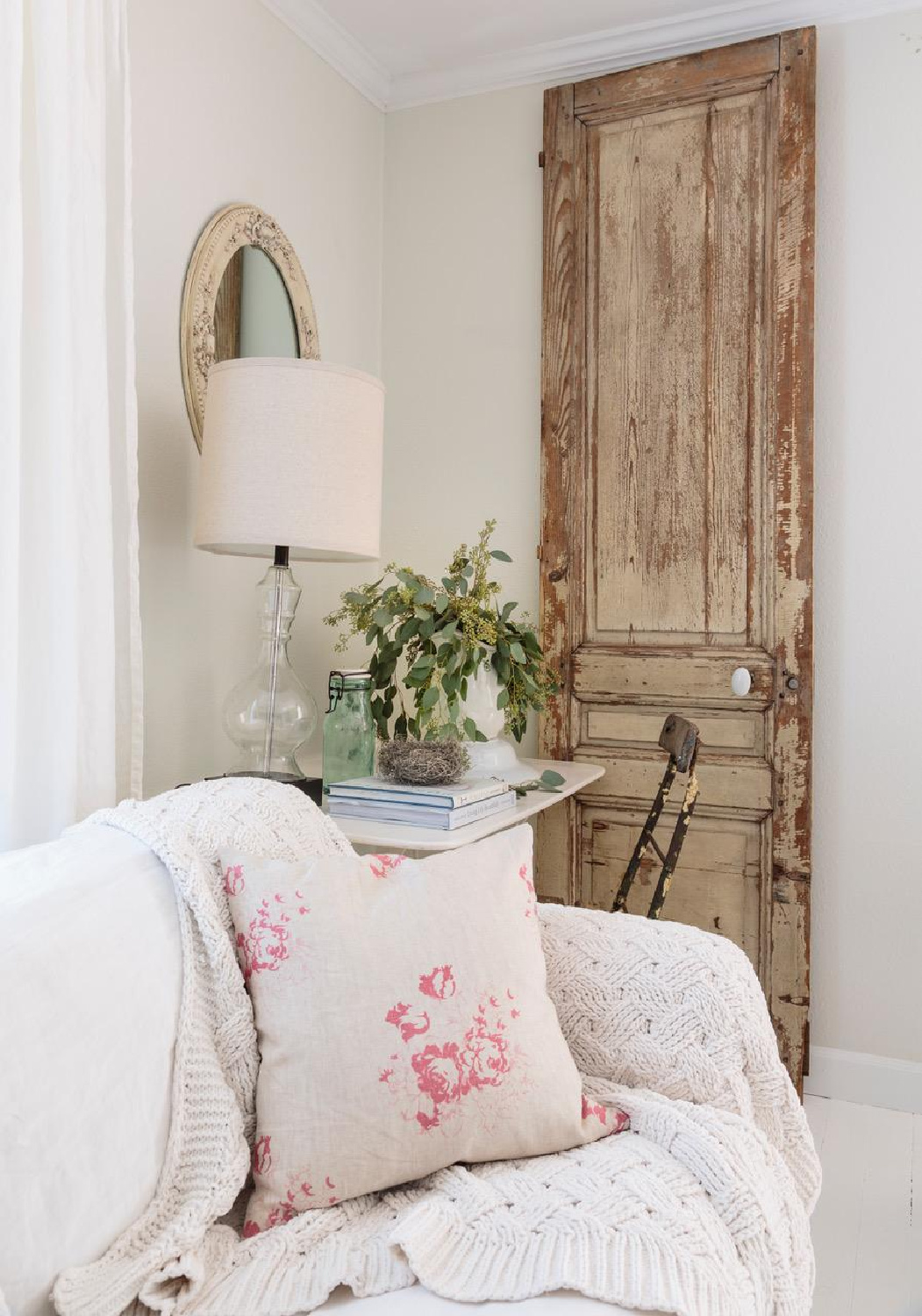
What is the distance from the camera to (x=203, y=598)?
210 cm

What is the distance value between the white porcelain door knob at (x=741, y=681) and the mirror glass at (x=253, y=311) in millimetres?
1315

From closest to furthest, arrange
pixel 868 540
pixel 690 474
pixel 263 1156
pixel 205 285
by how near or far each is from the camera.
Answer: pixel 263 1156 < pixel 205 285 < pixel 868 540 < pixel 690 474

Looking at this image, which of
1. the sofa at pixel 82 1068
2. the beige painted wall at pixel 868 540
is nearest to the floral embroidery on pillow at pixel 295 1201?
the sofa at pixel 82 1068

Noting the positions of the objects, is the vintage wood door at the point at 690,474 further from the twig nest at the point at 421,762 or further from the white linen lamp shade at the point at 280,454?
the white linen lamp shade at the point at 280,454

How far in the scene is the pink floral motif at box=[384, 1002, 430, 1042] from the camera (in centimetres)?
111

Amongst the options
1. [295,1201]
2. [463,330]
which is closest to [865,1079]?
[295,1201]

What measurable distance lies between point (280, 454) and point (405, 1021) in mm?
974

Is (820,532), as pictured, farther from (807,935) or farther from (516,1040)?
(516,1040)

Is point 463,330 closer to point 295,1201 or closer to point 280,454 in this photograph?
point 280,454

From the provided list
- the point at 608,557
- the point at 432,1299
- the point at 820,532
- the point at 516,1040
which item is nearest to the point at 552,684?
the point at 608,557

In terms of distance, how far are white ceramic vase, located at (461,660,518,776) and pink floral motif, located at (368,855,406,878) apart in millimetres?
879

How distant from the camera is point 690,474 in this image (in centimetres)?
250

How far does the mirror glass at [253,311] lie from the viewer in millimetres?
2141

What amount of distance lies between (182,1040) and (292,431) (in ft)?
3.27
